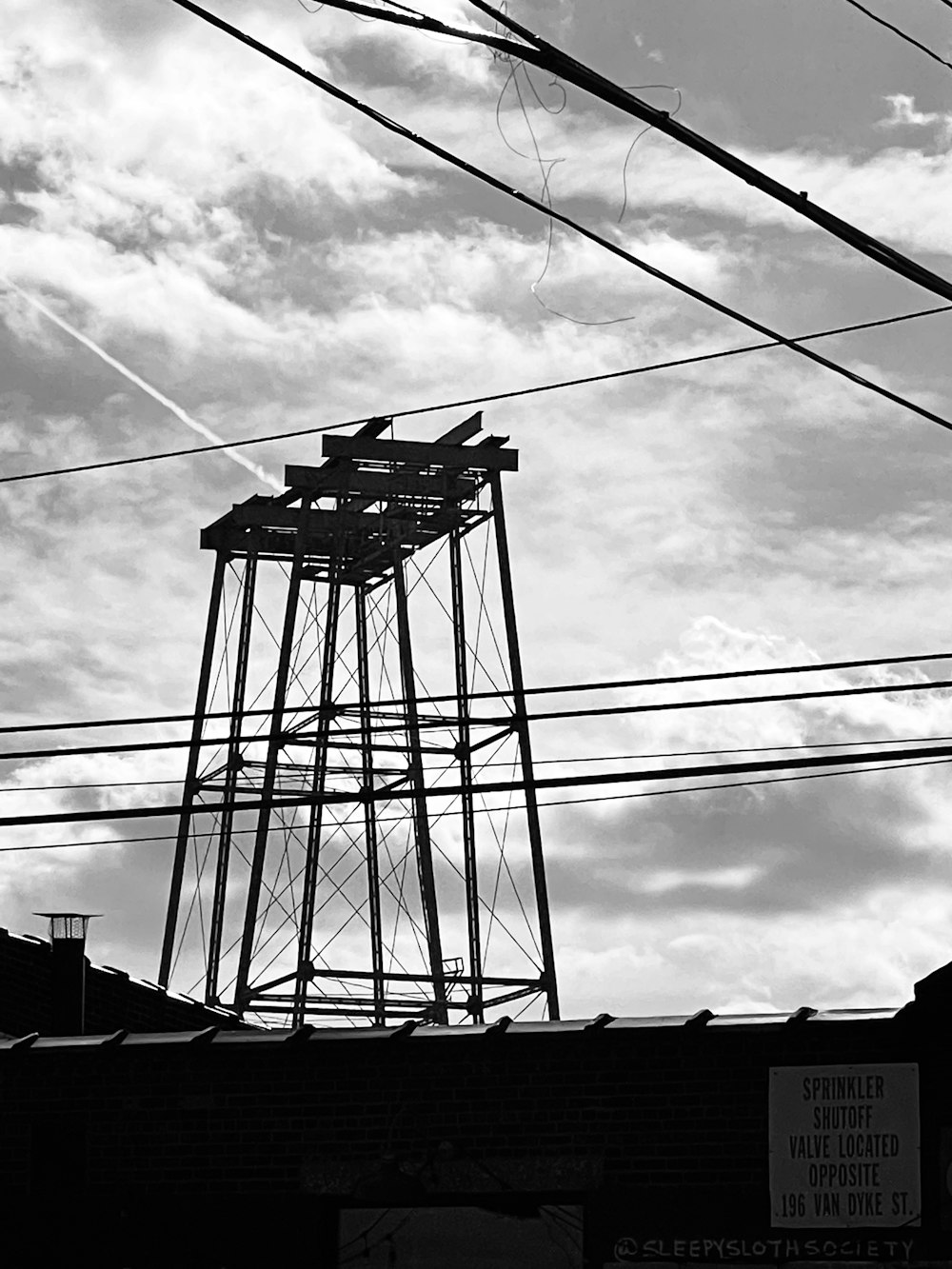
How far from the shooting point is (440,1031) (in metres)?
17.2

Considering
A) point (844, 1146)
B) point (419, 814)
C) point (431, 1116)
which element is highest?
point (419, 814)

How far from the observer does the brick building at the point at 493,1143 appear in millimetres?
15914

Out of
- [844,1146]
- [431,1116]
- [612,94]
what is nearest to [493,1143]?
[431,1116]

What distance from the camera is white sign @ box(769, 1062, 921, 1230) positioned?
15.8m

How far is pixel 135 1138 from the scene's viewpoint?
58.0ft

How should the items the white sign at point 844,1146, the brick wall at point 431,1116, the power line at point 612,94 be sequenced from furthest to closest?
the brick wall at point 431,1116 → the white sign at point 844,1146 → the power line at point 612,94

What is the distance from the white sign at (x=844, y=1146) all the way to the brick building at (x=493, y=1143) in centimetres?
2

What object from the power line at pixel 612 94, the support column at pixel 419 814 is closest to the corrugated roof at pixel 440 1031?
the power line at pixel 612 94

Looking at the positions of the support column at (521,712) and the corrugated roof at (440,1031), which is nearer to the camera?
the corrugated roof at (440,1031)

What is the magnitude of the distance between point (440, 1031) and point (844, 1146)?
11.4 ft

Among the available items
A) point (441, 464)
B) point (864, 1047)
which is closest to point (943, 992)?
point (864, 1047)

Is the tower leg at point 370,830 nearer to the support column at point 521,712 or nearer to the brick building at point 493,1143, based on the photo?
the support column at point 521,712

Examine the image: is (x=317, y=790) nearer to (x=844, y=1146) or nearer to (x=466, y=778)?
(x=466, y=778)

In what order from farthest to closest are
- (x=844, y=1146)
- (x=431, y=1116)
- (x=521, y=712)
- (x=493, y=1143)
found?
1. (x=521, y=712)
2. (x=431, y=1116)
3. (x=493, y=1143)
4. (x=844, y=1146)
